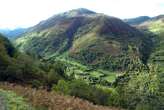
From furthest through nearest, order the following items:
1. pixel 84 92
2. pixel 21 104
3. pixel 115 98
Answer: pixel 115 98 → pixel 84 92 → pixel 21 104

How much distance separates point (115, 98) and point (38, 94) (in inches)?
3811

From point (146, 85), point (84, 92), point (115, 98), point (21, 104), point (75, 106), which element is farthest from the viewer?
point (146, 85)

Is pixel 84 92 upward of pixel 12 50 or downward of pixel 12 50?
downward

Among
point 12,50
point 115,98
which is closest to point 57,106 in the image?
point 115,98

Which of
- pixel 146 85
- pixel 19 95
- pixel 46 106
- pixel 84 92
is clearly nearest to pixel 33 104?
pixel 46 106

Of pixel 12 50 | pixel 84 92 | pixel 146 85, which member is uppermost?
pixel 12 50

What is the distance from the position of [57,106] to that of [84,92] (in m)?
69.0

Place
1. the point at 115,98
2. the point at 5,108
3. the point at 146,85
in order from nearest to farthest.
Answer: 1. the point at 5,108
2. the point at 115,98
3. the point at 146,85

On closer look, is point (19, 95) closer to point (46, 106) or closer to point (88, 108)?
point (46, 106)

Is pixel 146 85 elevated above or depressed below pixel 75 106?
below

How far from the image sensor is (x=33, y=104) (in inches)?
710

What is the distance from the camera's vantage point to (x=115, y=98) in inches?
4545

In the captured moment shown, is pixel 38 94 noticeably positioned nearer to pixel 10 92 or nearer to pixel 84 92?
pixel 10 92

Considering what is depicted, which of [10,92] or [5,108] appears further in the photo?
[10,92]
